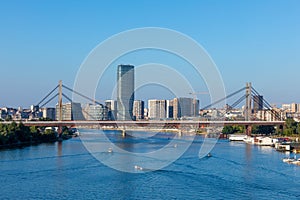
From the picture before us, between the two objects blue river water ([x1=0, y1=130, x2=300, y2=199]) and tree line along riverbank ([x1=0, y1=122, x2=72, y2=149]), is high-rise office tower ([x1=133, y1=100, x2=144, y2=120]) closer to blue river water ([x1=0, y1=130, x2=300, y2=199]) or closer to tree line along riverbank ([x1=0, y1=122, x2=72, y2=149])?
tree line along riverbank ([x1=0, y1=122, x2=72, y2=149])

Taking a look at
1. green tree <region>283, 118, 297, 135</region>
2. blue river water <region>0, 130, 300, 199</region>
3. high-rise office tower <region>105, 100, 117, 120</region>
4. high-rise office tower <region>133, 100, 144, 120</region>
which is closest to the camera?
blue river water <region>0, 130, 300, 199</region>

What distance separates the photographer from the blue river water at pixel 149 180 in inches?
211

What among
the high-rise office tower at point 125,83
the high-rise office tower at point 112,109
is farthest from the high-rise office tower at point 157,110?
the high-rise office tower at point 125,83

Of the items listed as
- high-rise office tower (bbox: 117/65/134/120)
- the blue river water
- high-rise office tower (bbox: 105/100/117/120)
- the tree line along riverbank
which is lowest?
the blue river water

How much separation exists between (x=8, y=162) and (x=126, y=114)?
1031cm

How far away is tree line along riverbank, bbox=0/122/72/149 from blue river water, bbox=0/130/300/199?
10.3ft

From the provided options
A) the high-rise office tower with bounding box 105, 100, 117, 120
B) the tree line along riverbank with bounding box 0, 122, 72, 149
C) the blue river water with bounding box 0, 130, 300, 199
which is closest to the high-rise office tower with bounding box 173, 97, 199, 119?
the high-rise office tower with bounding box 105, 100, 117, 120

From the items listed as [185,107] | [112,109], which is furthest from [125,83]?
[185,107]

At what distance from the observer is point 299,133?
Answer: 15.2 m

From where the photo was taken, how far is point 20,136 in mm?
12289

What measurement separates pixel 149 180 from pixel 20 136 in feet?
22.8

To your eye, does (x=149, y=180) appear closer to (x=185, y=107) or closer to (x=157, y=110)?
A: (x=185, y=107)

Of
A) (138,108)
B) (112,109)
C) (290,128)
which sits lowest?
(290,128)

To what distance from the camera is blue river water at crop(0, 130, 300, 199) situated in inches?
211
